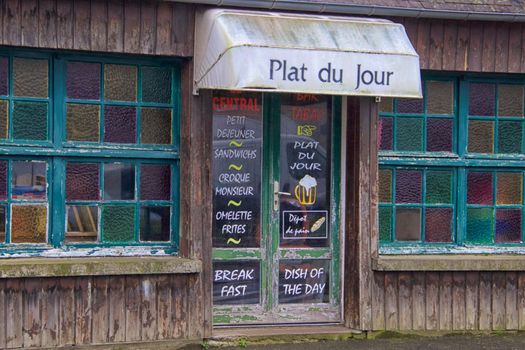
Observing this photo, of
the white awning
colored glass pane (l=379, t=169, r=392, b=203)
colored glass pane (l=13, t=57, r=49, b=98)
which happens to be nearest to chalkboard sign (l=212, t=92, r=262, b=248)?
the white awning

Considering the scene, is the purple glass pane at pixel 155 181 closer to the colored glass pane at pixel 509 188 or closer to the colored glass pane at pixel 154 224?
the colored glass pane at pixel 154 224

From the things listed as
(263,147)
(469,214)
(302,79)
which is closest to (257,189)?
(263,147)

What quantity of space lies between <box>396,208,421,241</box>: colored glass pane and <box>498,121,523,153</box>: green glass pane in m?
1.09

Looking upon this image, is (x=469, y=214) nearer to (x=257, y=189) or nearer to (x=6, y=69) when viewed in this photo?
(x=257, y=189)

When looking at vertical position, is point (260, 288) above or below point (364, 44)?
below

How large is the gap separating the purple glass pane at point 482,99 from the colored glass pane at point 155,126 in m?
2.97

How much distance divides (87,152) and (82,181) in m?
0.26

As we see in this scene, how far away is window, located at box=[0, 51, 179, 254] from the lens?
7711 millimetres

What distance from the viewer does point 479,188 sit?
9016 millimetres

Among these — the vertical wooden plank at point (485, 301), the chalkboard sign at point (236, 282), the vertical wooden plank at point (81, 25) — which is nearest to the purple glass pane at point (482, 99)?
the vertical wooden plank at point (485, 301)

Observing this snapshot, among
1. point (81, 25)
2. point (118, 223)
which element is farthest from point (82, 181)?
point (81, 25)

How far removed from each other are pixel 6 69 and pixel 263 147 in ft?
7.85

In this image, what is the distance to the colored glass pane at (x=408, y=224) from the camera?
8.80 m

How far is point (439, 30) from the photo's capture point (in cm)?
860
